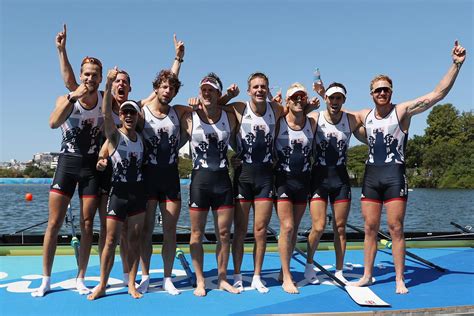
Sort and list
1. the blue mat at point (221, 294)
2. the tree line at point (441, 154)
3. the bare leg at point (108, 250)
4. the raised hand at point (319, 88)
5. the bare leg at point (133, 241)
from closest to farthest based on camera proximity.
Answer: the blue mat at point (221, 294)
the bare leg at point (108, 250)
the bare leg at point (133, 241)
the raised hand at point (319, 88)
the tree line at point (441, 154)

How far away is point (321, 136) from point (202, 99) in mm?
1479

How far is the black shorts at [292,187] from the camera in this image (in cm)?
505

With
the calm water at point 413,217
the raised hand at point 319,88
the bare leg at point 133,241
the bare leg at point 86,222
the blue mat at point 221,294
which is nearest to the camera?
the blue mat at point 221,294

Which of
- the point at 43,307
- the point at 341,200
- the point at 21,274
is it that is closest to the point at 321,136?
the point at 341,200

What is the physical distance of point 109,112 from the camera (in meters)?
4.33

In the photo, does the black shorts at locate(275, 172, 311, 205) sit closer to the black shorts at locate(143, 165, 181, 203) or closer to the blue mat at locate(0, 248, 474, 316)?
the blue mat at locate(0, 248, 474, 316)

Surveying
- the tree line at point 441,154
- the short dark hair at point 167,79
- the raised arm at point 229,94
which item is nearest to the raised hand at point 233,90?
the raised arm at point 229,94

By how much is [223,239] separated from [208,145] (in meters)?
1.02

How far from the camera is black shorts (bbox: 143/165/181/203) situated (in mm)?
4719

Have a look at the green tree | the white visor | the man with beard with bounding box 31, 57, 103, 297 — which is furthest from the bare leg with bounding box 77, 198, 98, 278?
the green tree

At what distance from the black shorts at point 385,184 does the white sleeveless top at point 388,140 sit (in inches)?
3.1

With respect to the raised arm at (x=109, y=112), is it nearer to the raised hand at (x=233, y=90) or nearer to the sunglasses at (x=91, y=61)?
the sunglasses at (x=91, y=61)

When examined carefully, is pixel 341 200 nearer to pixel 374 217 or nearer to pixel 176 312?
pixel 374 217

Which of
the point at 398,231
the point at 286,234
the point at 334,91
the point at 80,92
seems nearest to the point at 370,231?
the point at 398,231
